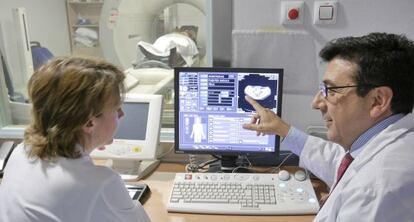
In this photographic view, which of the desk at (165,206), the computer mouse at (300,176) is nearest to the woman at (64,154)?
the desk at (165,206)

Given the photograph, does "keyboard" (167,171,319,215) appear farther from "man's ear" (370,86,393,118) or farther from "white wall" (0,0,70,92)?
"white wall" (0,0,70,92)

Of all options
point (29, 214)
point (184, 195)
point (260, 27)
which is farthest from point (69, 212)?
point (260, 27)

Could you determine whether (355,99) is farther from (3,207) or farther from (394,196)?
(3,207)

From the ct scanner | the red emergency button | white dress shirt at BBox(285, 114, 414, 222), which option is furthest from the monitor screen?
white dress shirt at BBox(285, 114, 414, 222)

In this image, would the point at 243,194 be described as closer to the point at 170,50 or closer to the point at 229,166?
the point at 229,166

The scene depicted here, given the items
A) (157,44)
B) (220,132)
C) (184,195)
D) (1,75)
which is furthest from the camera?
(157,44)

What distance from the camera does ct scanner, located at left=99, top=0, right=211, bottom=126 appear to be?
2.21 metres

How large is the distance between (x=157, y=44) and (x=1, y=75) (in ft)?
2.73

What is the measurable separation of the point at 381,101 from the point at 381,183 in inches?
10.0

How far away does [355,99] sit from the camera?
3.67 feet

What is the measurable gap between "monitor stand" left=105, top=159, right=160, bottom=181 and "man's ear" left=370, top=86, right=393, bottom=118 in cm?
99

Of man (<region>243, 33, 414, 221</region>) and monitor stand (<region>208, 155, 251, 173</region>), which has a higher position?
man (<region>243, 33, 414, 221</region>)

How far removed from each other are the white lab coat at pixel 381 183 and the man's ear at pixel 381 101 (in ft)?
0.16

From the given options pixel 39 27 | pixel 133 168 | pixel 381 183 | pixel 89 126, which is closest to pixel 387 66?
pixel 381 183
